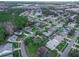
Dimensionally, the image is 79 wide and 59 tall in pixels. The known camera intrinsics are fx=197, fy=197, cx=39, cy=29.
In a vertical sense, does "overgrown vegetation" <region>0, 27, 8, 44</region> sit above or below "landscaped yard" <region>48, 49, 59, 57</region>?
above

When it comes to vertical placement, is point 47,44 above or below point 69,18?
below

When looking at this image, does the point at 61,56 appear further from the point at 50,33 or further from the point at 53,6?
the point at 53,6

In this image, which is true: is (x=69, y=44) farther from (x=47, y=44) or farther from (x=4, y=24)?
(x=4, y=24)

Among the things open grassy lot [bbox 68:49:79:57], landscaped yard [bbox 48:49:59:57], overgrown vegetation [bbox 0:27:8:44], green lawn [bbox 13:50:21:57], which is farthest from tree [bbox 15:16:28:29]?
open grassy lot [bbox 68:49:79:57]

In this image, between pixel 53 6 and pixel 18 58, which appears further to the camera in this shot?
pixel 53 6

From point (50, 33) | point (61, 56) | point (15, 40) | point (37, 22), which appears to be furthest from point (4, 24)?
point (61, 56)

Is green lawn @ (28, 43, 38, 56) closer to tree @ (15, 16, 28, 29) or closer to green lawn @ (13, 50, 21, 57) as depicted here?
green lawn @ (13, 50, 21, 57)

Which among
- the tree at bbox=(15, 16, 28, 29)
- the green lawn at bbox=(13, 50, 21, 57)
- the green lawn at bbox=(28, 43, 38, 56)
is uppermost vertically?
the tree at bbox=(15, 16, 28, 29)

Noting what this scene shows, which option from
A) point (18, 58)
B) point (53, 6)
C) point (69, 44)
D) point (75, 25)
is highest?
→ point (53, 6)

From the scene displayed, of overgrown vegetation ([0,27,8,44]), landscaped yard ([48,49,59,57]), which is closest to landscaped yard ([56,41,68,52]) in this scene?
landscaped yard ([48,49,59,57])

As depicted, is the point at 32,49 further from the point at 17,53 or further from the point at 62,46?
the point at 62,46

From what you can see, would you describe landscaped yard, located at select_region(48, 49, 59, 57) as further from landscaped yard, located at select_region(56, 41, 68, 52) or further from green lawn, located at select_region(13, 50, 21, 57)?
green lawn, located at select_region(13, 50, 21, 57)
